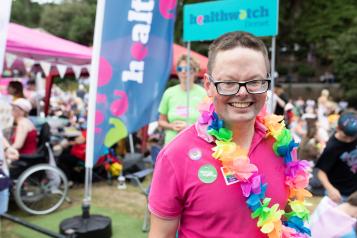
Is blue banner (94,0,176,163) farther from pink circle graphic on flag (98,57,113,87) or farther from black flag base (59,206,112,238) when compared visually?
black flag base (59,206,112,238)

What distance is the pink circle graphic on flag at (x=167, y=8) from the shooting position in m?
4.26

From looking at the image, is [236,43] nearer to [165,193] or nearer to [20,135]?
[165,193]

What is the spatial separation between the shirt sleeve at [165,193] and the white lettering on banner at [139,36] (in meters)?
2.80

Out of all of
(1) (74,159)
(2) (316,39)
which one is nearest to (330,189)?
(1) (74,159)

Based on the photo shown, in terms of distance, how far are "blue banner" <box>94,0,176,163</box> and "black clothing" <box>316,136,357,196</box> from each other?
72.2 inches

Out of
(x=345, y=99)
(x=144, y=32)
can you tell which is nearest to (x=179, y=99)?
(x=144, y=32)

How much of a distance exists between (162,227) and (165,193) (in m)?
0.12

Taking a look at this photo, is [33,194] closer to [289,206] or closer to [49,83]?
[289,206]

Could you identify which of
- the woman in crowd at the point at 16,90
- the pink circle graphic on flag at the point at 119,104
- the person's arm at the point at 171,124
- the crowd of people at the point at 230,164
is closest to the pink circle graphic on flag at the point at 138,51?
the pink circle graphic on flag at the point at 119,104

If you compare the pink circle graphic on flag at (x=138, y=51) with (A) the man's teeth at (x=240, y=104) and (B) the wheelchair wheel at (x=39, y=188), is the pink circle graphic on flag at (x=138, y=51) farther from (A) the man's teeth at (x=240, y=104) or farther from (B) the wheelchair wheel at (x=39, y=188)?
(A) the man's teeth at (x=240, y=104)

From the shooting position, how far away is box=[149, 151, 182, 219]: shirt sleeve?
129cm

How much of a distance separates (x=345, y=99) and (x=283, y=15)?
697 centimetres

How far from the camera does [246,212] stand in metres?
1.36

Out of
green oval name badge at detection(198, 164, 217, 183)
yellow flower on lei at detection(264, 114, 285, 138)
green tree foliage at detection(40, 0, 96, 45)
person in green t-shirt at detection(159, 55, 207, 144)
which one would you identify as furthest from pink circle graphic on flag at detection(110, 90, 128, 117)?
green tree foliage at detection(40, 0, 96, 45)
